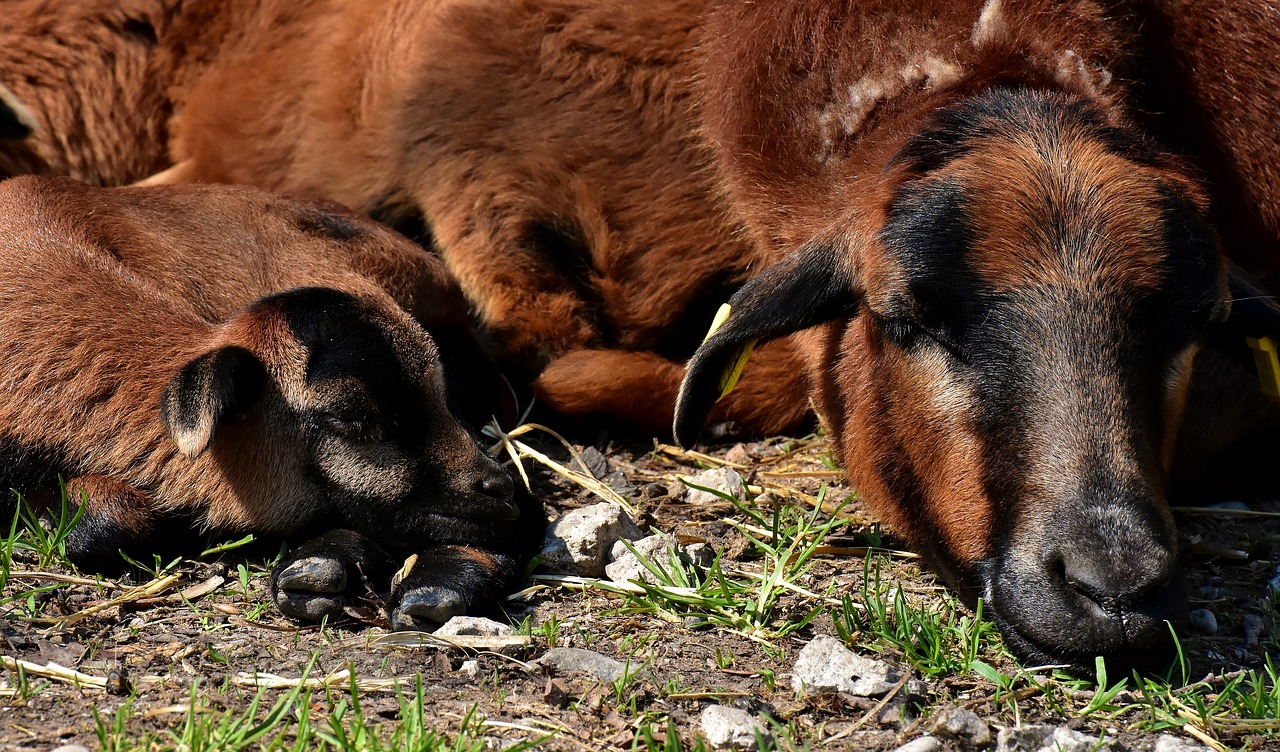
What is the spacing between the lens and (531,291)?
6270mm

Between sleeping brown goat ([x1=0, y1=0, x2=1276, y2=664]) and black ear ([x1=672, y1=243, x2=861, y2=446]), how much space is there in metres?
0.01

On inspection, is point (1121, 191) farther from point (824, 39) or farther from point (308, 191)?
point (308, 191)

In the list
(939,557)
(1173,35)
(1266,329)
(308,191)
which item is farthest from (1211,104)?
(308,191)

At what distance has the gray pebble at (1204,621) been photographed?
428 cm

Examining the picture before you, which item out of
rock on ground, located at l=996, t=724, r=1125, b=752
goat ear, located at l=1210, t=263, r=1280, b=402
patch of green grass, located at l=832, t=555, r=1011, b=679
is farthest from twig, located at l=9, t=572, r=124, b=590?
goat ear, located at l=1210, t=263, r=1280, b=402

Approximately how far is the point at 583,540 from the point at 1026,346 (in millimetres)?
1633

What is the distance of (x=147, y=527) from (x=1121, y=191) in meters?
3.39

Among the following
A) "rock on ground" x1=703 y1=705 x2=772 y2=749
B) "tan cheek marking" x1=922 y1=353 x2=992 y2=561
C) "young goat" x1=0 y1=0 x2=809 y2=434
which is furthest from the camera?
"young goat" x1=0 y1=0 x2=809 y2=434

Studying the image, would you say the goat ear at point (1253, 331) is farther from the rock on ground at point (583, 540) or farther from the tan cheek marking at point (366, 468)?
the tan cheek marking at point (366, 468)

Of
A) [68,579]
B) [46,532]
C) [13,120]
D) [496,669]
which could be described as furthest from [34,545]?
[13,120]

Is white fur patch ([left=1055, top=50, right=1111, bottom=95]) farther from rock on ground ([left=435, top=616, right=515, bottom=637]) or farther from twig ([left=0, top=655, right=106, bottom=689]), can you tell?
twig ([left=0, top=655, right=106, bottom=689])

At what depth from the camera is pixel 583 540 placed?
4.52 m

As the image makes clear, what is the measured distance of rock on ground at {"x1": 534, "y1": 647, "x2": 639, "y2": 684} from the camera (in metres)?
3.76

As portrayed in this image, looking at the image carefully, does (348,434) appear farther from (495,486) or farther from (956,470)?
(956,470)
